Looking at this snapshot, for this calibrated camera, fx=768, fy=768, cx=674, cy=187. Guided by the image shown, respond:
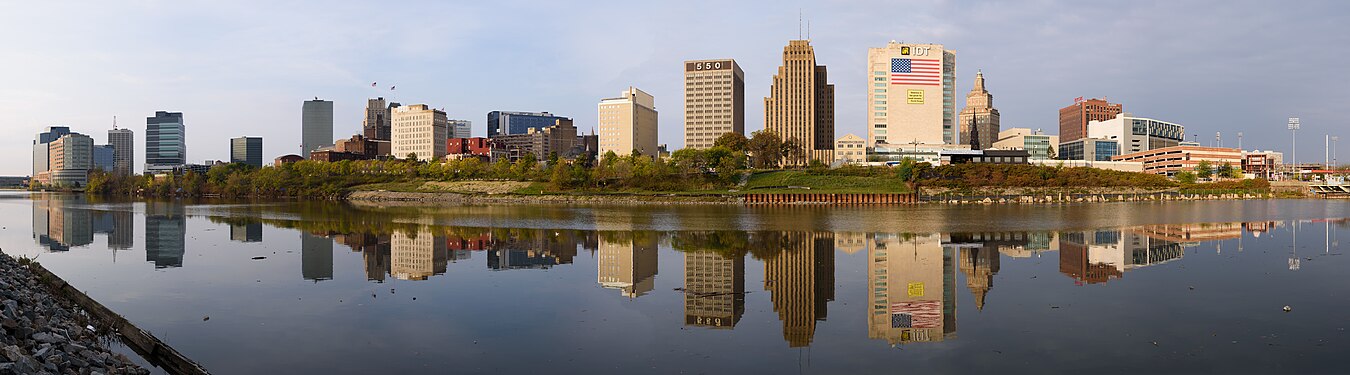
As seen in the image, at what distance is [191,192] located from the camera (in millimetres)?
149500

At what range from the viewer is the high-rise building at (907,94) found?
172 metres

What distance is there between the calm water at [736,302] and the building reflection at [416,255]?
15 centimetres

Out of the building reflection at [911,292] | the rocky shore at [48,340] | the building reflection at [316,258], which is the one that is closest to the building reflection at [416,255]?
the building reflection at [316,258]

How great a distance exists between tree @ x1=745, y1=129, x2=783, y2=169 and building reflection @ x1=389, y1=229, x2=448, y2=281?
322 ft

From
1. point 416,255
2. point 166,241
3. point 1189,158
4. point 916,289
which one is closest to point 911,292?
point 916,289

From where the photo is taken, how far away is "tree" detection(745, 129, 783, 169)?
449 feet

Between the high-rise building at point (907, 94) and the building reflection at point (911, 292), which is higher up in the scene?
the high-rise building at point (907, 94)

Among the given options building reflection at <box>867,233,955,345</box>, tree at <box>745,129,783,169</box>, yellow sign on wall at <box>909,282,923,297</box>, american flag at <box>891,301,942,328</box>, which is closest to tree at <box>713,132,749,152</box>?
tree at <box>745,129,783,169</box>

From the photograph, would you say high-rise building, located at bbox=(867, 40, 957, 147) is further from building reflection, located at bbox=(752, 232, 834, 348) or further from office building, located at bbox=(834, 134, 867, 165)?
building reflection, located at bbox=(752, 232, 834, 348)

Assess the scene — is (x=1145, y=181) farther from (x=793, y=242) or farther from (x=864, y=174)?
(x=793, y=242)

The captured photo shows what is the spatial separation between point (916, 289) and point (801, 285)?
3.04m

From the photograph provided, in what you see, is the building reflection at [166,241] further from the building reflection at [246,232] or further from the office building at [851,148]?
the office building at [851,148]

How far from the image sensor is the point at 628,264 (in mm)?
27328

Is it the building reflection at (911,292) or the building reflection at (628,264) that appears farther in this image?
the building reflection at (628,264)
